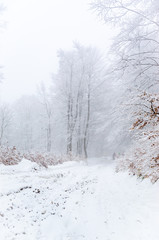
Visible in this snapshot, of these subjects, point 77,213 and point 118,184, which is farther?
point 118,184

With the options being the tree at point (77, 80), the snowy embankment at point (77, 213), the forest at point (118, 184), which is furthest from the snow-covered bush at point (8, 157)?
the tree at point (77, 80)

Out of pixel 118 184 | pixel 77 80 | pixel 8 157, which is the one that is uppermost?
pixel 77 80

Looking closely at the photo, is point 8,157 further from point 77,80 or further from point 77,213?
point 77,80

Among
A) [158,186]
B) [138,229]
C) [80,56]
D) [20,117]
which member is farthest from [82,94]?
[20,117]

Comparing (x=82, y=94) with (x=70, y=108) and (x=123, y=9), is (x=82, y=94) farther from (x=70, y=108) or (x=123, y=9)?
(x=123, y=9)

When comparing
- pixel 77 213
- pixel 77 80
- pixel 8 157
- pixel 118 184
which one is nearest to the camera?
pixel 77 213

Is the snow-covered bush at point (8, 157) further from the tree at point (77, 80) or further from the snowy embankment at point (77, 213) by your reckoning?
the tree at point (77, 80)

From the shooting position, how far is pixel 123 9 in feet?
21.8

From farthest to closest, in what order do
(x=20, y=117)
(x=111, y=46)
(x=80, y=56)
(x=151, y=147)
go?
(x=20, y=117), (x=80, y=56), (x=111, y=46), (x=151, y=147)

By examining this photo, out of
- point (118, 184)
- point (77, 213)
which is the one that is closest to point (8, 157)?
point (118, 184)

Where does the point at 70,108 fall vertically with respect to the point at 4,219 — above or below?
above

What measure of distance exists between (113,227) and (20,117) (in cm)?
4113

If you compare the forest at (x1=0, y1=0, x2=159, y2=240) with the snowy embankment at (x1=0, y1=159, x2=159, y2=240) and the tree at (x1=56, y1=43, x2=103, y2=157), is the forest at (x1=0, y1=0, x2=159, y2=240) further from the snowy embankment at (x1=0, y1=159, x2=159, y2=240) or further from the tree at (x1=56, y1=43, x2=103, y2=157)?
the tree at (x1=56, y1=43, x2=103, y2=157)

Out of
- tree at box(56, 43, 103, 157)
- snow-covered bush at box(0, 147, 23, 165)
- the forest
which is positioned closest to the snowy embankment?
the forest
